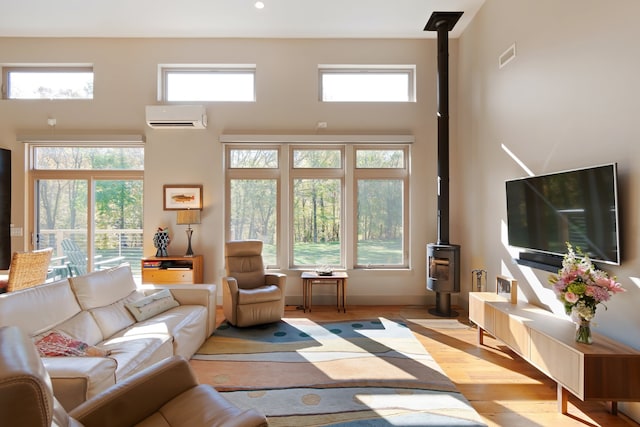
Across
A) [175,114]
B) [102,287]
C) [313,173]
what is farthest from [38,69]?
[313,173]

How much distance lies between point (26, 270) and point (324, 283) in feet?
11.7

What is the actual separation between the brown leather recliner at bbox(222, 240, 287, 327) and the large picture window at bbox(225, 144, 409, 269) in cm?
77

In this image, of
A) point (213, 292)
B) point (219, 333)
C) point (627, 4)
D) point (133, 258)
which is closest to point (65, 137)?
point (133, 258)

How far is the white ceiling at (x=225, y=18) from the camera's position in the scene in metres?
4.16

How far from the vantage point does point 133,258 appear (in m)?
5.15

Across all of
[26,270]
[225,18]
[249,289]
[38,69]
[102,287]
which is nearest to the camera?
[102,287]

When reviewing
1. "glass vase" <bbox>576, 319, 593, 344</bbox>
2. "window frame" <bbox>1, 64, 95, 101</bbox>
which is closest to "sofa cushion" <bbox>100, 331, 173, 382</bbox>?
"glass vase" <bbox>576, 319, 593, 344</bbox>

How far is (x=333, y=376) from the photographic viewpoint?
2.77 m

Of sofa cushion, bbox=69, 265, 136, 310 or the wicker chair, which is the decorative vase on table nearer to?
the wicker chair

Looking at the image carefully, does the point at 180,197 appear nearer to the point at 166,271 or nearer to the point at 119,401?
the point at 166,271

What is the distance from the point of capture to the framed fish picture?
196 inches

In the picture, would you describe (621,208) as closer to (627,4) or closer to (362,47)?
(627,4)

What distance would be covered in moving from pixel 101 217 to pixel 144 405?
4.45m

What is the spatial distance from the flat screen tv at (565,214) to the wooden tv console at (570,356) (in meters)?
0.56
